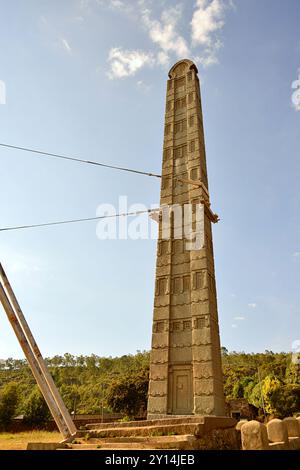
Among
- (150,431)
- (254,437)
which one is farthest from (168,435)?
(254,437)

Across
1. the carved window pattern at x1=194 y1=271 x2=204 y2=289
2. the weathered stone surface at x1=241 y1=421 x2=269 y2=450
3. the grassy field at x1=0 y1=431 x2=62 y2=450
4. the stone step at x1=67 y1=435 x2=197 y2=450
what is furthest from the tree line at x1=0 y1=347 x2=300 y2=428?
the weathered stone surface at x1=241 y1=421 x2=269 y2=450

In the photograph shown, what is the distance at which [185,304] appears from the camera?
13.2m

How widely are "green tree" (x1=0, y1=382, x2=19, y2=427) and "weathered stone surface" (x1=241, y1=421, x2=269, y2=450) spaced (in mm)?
28979

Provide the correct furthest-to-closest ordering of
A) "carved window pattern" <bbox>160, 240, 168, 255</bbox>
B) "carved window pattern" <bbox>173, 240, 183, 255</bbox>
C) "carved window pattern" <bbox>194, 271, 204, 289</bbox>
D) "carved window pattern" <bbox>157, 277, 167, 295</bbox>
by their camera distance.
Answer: "carved window pattern" <bbox>160, 240, 168, 255</bbox> → "carved window pattern" <bbox>173, 240, 183, 255</bbox> → "carved window pattern" <bbox>157, 277, 167, 295</bbox> → "carved window pattern" <bbox>194, 271, 204, 289</bbox>

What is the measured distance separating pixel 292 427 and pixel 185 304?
4.99 m

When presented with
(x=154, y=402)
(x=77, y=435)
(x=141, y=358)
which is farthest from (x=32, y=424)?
(x=141, y=358)

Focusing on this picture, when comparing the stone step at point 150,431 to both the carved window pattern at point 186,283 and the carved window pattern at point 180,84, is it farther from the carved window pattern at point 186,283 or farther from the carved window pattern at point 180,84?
the carved window pattern at point 180,84

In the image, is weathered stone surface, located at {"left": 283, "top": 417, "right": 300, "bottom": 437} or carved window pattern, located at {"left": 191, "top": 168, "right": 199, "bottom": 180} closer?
weathered stone surface, located at {"left": 283, "top": 417, "right": 300, "bottom": 437}

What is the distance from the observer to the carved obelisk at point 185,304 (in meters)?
11.8

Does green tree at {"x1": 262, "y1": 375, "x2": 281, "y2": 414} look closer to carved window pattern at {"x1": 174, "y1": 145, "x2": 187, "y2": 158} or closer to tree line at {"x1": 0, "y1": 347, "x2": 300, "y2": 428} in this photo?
tree line at {"x1": 0, "y1": 347, "x2": 300, "y2": 428}

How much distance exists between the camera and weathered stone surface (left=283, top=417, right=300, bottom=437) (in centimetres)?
994

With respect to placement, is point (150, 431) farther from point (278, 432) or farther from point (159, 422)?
point (278, 432)

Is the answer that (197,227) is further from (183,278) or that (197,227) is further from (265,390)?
(265,390)

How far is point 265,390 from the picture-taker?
3641 centimetres
